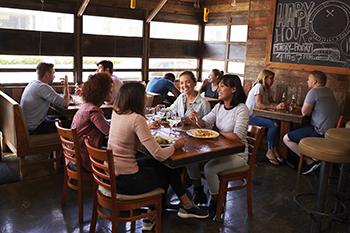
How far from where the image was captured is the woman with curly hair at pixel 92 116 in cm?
290

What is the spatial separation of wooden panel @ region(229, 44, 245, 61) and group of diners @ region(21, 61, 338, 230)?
122 inches

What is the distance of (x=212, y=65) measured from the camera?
8.53 meters

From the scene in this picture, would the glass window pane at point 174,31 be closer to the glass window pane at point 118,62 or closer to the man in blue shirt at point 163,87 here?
the glass window pane at point 118,62

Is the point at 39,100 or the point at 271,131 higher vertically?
the point at 39,100

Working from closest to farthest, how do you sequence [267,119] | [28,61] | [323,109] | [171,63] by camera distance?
[323,109] < [267,119] < [28,61] < [171,63]

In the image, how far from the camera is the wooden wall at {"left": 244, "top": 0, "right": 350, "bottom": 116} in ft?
17.3

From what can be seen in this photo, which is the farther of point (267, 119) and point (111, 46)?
point (111, 46)

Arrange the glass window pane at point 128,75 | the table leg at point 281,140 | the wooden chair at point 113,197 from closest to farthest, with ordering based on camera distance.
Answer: the wooden chair at point 113,197, the table leg at point 281,140, the glass window pane at point 128,75

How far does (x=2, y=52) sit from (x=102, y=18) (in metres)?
2.16

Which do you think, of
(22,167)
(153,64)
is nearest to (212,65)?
(153,64)

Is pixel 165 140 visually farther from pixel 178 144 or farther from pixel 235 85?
pixel 235 85

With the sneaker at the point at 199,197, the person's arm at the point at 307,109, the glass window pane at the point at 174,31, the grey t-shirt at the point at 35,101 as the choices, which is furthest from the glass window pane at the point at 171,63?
the sneaker at the point at 199,197

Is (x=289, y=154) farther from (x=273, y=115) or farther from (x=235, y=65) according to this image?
(x=235, y=65)

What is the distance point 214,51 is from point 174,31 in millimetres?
1183
